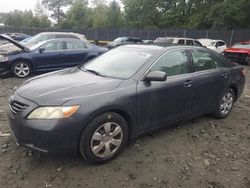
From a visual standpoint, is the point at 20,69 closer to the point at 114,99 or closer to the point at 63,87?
the point at 63,87

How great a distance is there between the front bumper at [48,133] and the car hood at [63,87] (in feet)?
0.61

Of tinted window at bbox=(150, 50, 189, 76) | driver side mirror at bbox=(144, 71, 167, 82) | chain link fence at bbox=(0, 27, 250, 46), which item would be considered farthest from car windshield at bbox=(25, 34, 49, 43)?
chain link fence at bbox=(0, 27, 250, 46)

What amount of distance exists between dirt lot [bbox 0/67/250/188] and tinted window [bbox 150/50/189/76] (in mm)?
Answer: 1059

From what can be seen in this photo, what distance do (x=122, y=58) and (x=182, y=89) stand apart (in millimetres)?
1070

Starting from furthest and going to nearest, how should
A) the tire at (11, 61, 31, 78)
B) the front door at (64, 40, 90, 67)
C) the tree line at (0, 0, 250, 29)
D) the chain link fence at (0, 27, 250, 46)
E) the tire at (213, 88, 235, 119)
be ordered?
the tree line at (0, 0, 250, 29)
the chain link fence at (0, 27, 250, 46)
the front door at (64, 40, 90, 67)
the tire at (11, 61, 31, 78)
the tire at (213, 88, 235, 119)

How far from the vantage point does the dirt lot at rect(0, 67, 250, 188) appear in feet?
11.0

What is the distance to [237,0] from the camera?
105 ft

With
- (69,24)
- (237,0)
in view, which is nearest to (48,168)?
(237,0)

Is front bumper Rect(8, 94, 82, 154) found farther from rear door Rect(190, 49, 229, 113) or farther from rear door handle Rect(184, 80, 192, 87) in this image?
rear door Rect(190, 49, 229, 113)

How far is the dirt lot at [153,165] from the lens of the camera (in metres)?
3.36

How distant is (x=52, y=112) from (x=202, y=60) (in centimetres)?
295

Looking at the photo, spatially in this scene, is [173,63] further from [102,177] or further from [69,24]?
[69,24]

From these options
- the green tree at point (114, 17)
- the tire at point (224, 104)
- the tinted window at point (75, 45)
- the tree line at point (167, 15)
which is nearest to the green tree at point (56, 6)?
the tree line at point (167, 15)

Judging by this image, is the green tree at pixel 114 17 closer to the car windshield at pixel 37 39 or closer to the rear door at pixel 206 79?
the car windshield at pixel 37 39
